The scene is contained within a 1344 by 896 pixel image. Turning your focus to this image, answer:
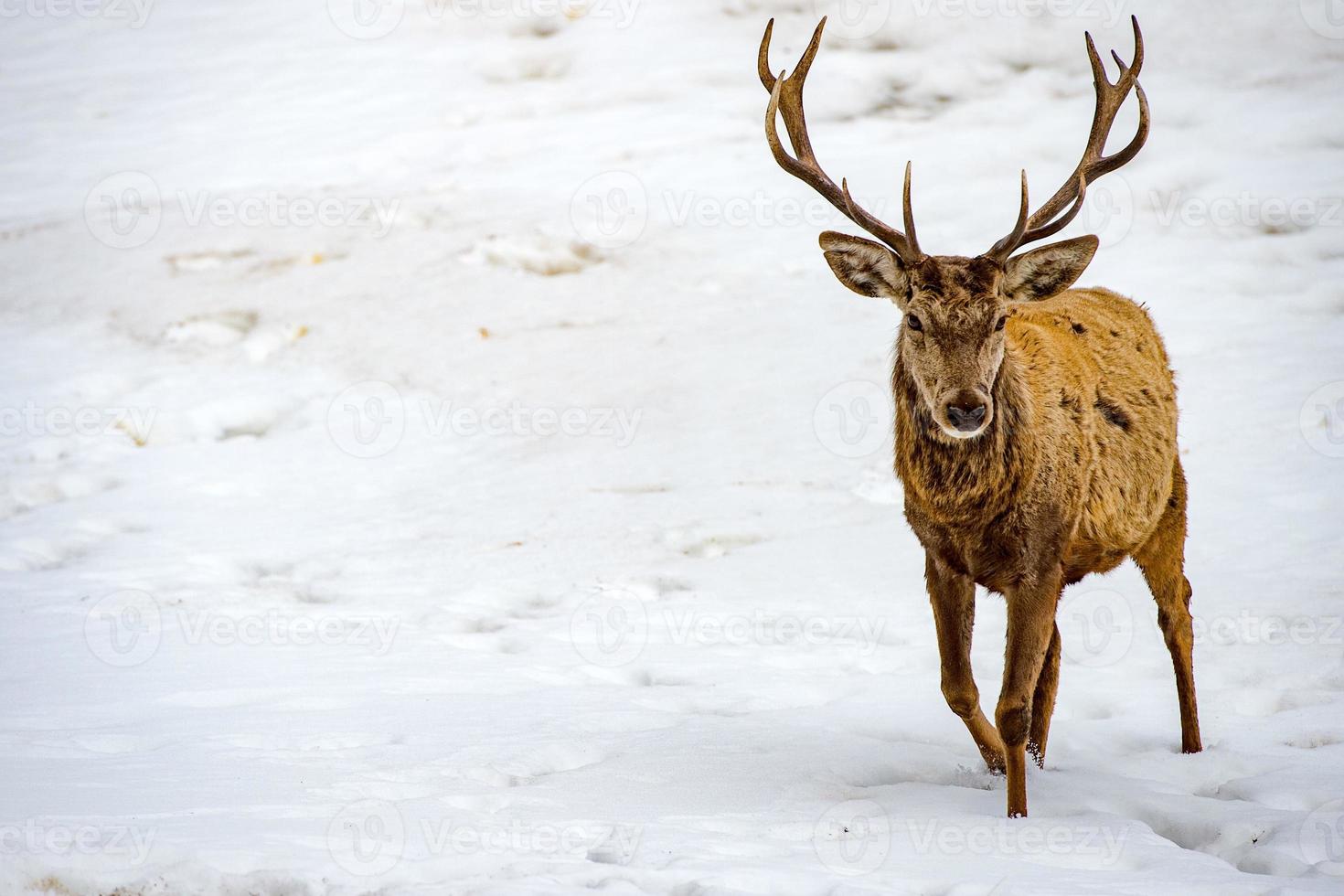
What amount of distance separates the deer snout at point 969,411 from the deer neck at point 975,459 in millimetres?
227

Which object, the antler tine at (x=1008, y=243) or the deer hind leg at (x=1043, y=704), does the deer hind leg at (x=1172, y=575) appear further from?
the antler tine at (x=1008, y=243)

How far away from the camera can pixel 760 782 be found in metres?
5.05

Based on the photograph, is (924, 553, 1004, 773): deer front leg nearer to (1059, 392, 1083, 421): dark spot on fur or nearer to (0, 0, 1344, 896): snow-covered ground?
(0, 0, 1344, 896): snow-covered ground

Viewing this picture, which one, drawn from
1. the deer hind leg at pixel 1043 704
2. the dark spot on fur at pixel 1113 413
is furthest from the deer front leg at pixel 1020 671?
the dark spot on fur at pixel 1113 413

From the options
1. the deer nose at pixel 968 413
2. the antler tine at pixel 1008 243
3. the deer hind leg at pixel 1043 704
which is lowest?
the deer hind leg at pixel 1043 704

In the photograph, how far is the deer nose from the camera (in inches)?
187

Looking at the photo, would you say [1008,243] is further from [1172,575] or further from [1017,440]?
[1172,575]

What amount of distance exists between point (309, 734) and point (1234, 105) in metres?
11.5

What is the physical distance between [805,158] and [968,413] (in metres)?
1.70

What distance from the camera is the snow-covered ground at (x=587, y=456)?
454 cm

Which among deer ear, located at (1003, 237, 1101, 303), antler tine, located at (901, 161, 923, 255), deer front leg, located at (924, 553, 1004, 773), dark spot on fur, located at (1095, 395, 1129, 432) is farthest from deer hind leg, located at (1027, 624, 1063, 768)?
antler tine, located at (901, 161, 923, 255)

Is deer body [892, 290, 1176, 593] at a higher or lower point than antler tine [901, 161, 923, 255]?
lower

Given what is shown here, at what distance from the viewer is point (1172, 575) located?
596 cm

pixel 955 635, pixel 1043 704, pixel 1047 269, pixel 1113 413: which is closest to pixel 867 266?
pixel 1047 269
